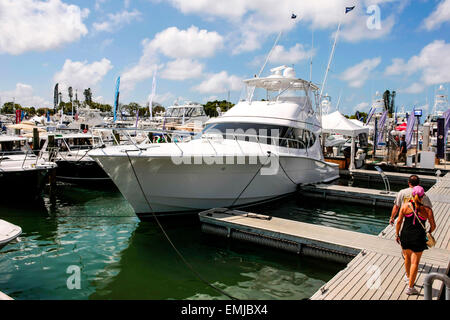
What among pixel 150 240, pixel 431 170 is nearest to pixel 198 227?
pixel 150 240

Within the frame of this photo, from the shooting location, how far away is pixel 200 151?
29.5 feet

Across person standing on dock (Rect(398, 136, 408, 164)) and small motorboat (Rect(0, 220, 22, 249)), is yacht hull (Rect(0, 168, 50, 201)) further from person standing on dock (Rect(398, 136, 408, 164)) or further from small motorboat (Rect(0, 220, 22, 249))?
person standing on dock (Rect(398, 136, 408, 164))

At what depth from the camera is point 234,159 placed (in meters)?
9.20

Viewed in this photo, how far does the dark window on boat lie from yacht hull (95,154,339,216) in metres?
0.85

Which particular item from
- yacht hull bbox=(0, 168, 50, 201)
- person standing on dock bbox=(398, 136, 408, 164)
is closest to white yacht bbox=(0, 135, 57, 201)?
yacht hull bbox=(0, 168, 50, 201)

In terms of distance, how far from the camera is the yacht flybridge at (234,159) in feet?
28.2

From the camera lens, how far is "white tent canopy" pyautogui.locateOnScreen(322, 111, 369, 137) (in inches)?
752

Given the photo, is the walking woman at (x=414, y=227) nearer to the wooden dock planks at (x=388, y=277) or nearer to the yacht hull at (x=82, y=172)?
the wooden dock planks at (x=388, y=277)

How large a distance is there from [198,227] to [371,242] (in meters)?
4.55

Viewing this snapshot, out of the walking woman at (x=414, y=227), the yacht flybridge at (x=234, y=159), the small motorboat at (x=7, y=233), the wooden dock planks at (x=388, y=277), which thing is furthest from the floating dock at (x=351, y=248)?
A: the small motorboat at (x=7, y=233)

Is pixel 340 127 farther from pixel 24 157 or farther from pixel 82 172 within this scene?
→ pixel 24 157

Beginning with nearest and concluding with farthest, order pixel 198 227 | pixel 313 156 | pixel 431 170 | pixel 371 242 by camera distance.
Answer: pixel 371 242 < pixel 198 227 < pixel 313 156 < pixel 431 170

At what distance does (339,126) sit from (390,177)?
4.47 meters

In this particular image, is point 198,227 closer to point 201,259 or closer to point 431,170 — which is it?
point 201,259
